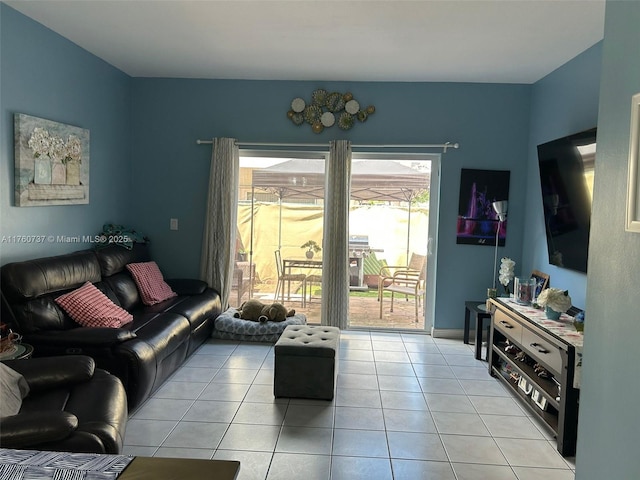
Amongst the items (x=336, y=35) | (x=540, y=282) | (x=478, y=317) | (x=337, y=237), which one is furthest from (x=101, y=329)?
(x=540, y=282)

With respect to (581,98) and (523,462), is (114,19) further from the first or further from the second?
(523,462)

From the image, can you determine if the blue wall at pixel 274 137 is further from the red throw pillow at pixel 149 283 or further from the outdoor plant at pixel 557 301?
the outdoor plant at pixel 557 301

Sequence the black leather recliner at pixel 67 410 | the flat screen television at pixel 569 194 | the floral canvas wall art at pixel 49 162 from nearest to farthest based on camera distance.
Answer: the black leather recliner at pixel 67 410
the flat screen television at pixel 569 194
the floral canvas wall art at pixel 49 162

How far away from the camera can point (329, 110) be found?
538 centimetres

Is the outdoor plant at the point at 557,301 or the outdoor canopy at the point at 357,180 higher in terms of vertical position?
the outdoor canopy at the point at 357,180

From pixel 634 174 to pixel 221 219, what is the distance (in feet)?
14.3

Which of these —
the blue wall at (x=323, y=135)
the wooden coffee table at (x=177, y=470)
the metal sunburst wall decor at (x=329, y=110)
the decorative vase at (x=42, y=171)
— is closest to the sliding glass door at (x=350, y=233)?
the blue wall at (x=323, y=135)

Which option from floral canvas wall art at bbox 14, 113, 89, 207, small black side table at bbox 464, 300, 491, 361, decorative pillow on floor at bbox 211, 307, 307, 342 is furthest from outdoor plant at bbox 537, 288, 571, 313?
floral canvas wall art at bbox 14, 113, 89, 207

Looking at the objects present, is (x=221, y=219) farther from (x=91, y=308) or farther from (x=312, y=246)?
(x=91, y=308)

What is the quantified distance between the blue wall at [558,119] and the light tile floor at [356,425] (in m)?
1.10

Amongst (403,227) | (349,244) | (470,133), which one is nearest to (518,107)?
(470,133)

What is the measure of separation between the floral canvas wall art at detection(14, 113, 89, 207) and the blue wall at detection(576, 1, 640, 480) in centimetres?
368

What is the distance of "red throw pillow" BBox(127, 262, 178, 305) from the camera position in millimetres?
4727

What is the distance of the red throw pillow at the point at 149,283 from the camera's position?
15.5 ft
